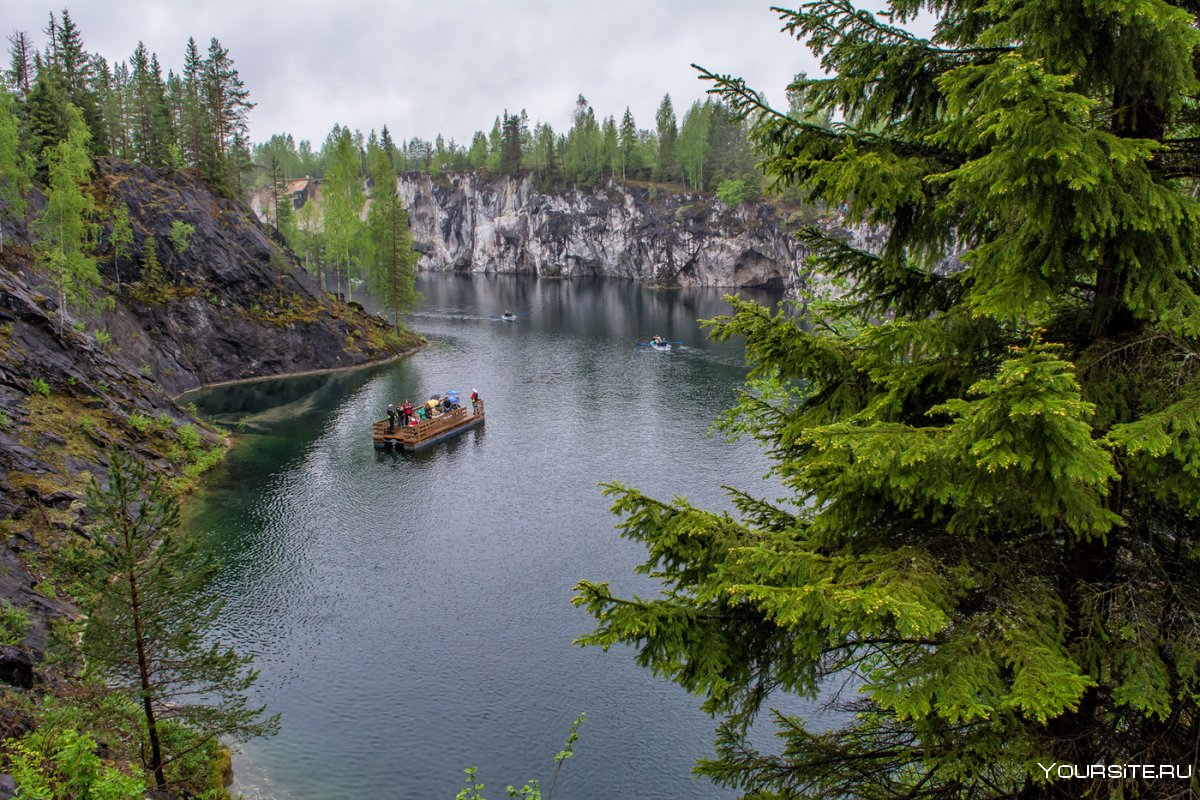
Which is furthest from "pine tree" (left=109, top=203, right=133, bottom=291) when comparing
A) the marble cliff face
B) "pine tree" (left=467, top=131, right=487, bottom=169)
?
"pine tree" (left=467, top=131, right=487, bottom=169)

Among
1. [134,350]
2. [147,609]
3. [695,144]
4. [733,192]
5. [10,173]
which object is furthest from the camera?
[695,144]

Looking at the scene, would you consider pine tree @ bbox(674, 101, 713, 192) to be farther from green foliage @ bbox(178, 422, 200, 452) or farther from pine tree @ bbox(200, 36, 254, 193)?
green foliage @ bbox(178, 422, 200, 452)

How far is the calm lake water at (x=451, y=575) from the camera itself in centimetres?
1838

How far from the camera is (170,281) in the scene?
57.8 meters

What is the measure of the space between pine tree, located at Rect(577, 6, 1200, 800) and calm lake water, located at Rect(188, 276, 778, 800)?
12.9 m

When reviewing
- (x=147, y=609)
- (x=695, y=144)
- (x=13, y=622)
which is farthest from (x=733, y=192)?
(x=147, y=609)

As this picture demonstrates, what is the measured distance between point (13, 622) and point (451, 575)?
12.8 meters

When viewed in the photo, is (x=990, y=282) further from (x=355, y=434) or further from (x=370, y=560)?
(x=355, y=434)

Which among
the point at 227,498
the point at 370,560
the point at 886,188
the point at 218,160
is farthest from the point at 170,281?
the point at 886,188

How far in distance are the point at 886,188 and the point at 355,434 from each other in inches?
1669

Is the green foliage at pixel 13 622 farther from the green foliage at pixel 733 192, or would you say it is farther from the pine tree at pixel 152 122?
the green foliage at pixel 733 192

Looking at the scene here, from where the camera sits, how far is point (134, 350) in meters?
51.2

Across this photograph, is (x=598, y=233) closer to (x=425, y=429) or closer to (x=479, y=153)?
(x=479, y=153)

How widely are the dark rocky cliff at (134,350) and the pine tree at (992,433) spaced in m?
12.2
